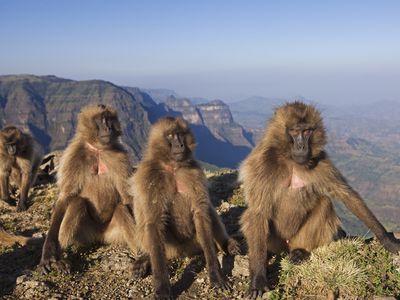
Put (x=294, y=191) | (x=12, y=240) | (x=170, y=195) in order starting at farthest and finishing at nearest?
(x=12, y=240)
(x=170, y=195)
(x=294, y=191)

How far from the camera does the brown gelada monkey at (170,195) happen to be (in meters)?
6.33

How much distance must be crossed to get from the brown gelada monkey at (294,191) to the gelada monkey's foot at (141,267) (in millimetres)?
1507

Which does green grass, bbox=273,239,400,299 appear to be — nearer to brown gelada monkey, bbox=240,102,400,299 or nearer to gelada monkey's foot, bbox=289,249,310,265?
gelada monkey's foot, bbox=289,249,310,265

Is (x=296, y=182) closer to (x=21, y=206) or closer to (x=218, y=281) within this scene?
(x=218, y=281)

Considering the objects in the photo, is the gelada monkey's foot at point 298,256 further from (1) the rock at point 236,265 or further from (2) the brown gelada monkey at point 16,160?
(2) the brown gelada monkey at point 16,160

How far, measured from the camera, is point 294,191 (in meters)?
6.03

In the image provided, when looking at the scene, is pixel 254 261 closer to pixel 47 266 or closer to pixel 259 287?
pixel 259 287

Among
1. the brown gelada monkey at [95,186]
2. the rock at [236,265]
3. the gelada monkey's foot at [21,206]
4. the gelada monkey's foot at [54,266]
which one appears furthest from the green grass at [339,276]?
the gelada monkey's foot at [21,206]

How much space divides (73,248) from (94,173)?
4.32 feet

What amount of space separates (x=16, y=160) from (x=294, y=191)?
33.2 feet

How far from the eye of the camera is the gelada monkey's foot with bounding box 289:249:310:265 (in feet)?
19.7

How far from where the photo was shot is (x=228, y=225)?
8742mm

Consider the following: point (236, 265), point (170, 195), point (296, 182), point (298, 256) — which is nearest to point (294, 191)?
point (296, 182)

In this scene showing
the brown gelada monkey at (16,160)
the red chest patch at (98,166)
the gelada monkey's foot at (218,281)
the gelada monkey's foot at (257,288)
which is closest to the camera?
the gelada monkey's foot at (257,288)
